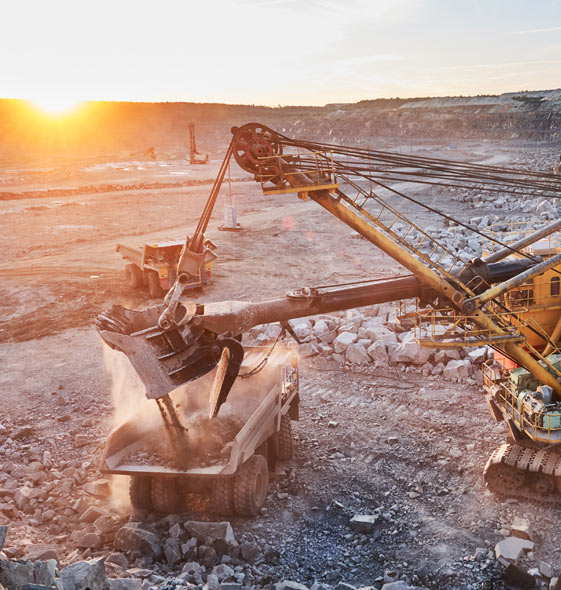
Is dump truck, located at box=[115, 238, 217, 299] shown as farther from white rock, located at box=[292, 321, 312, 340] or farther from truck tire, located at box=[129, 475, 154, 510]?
truck tire, located at box=[129, 475, 154, 510]

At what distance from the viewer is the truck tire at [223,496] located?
9.09m

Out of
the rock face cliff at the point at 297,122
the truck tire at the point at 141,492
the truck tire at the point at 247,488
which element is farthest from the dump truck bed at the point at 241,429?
the rock face cliff at the point at 297,122

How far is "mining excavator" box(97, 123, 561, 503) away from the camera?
27.0 ft

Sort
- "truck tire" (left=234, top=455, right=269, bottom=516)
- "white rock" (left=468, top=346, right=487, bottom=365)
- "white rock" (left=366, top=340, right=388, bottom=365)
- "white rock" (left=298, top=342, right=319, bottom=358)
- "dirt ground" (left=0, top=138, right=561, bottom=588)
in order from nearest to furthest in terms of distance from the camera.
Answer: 1. "dirt ground" (left=0, top=138, right=561, bottom=588)
2. "truck tire" (left=234, top=455, right=269, bottom=516)
3. "white rock" (left=468, top=346, right=487, bottom=365)
4. "white rock" (left=366, top=340, right=388, bottom=365)
5. "white rock" (left=298, top=342, right=319, bottom=358)

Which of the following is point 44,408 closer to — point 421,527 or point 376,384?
point 376,384

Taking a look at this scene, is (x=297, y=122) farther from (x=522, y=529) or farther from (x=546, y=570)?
(x=546, y=570)

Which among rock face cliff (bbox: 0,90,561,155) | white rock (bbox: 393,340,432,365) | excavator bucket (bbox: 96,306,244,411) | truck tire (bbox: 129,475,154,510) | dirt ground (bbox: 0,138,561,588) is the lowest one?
dirt ground (bbox: 0,138,561,588)

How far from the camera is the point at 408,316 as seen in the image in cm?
1011

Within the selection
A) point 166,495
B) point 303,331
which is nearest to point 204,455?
point 166,495

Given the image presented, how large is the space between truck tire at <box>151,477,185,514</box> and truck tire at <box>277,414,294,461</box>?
215cm

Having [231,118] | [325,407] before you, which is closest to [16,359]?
[325,407]

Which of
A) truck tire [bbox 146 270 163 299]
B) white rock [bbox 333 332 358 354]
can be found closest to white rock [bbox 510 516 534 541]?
white rock [bbox 333 332 358 354]

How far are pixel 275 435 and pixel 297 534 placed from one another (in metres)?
1.95

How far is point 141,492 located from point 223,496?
128 cm
